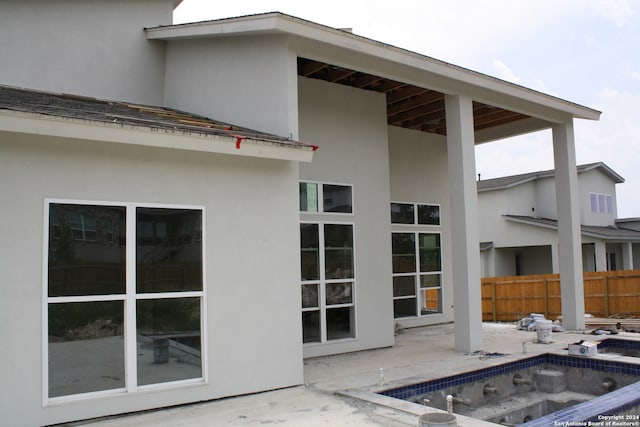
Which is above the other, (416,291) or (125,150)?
(125,150)

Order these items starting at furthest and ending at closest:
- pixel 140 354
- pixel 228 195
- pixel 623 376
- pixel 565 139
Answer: pixel 565 139, pixel 623 376, pixel 228 195, pixel 140 354

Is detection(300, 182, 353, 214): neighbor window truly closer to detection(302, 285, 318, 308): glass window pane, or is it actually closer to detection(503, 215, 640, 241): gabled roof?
detection(302, 285, 318, 308): glass window pane

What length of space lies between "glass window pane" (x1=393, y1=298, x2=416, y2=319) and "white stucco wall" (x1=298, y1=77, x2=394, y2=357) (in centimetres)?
209

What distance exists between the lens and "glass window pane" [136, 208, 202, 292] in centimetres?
574

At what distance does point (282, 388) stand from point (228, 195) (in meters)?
2.51

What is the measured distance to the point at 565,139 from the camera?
37.7 ft

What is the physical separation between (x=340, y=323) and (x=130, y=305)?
14.3ft

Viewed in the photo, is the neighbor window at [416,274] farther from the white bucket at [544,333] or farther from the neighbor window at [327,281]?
the white bucket at [544,333]

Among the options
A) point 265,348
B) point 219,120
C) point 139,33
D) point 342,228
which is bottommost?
point 265,348

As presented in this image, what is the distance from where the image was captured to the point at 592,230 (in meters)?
22.6

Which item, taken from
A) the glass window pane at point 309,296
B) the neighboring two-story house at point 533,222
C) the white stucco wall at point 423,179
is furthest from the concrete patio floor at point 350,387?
the neighboring two-story house at point 533,222

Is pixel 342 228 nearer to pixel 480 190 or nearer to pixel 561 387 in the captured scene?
pixel 561 387

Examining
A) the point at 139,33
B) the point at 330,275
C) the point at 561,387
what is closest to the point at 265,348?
the point at 330,275

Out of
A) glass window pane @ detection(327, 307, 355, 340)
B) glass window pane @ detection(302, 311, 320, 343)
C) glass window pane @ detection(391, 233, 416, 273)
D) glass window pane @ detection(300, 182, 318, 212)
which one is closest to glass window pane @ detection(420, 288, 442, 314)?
glass window pane @ detection(391, 233, 416, 273)
